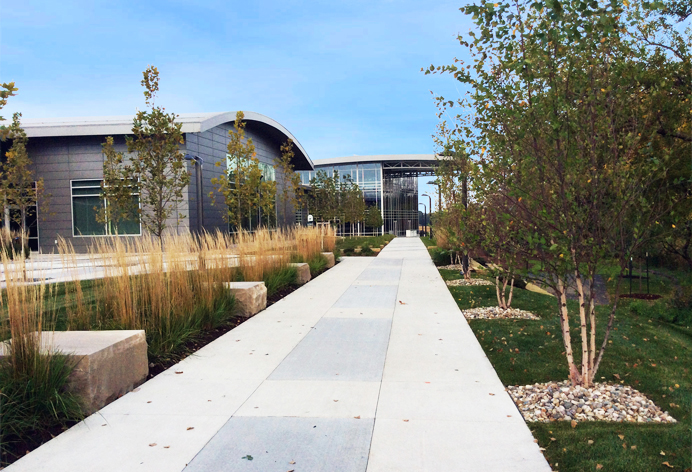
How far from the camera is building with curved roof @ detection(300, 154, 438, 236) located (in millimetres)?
61562

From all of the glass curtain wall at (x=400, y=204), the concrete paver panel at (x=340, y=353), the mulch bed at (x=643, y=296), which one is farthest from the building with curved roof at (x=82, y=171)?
the glass curtain wall at (x=400, y=204)

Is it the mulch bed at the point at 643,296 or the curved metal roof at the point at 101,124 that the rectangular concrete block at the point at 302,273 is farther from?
the curved metal roof at the point at 101,124

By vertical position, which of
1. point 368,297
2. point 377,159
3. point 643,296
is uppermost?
point 377,159

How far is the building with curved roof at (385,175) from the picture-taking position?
61562 mm

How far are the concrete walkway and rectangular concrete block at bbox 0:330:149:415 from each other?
0.44 feet

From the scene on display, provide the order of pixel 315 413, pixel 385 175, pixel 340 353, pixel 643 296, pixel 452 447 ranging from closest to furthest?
pixel 452 447, pixel 315 413, pixel 340 353, pixel 643 296, pixel 385 175

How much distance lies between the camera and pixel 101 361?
393 cm

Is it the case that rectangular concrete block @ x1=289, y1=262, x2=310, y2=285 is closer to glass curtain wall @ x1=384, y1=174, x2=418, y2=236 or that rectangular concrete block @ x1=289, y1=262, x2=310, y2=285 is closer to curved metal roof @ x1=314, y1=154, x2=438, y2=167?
curved metal roof @ x1=314, y1=154, x2=438, y2=167

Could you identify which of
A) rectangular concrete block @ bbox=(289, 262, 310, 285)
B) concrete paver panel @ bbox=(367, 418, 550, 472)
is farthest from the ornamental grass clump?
rectangular concrete block @ bbox=(289, 262, 310, 285)

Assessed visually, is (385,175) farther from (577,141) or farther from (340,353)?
(577,141)

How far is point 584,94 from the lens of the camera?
3924mm

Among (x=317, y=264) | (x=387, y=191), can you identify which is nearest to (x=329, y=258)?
(x=317, y=264)

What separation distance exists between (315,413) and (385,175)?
201 feet

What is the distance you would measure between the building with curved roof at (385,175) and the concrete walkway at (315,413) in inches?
2071
